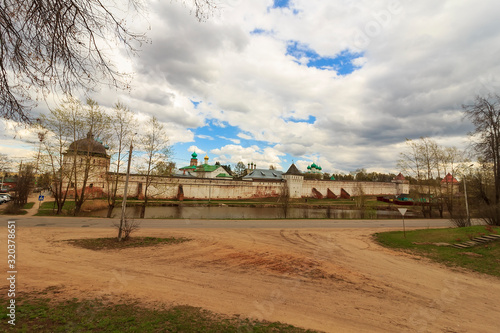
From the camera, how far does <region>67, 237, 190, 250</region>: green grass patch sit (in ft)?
39.7

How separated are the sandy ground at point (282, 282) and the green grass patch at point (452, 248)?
1.49 meters

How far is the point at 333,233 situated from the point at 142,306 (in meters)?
16.9

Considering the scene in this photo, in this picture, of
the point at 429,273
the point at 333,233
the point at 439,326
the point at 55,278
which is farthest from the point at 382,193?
the point at 55,278

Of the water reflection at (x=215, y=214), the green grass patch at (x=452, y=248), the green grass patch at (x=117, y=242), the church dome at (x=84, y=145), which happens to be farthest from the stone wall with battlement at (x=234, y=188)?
the green grass patch at (x=452, y=248)

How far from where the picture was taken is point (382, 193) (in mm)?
79562

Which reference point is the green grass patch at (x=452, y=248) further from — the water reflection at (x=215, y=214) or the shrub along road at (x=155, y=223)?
the water reflection at (x=215, y=214)

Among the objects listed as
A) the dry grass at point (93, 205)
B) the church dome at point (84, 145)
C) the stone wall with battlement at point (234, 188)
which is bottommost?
the dry grass at point (93, 205)

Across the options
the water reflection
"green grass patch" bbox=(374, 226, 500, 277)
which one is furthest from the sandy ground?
the water reflection

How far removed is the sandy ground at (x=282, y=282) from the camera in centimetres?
634

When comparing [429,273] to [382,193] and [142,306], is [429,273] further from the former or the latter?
[382,193]

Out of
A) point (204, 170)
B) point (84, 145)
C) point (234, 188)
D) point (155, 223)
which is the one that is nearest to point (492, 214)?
point (155, 223)

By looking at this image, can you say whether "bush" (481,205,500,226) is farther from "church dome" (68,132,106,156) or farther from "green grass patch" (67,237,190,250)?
"church dome" (68,132,106,156)

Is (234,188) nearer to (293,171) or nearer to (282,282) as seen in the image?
(293,171)

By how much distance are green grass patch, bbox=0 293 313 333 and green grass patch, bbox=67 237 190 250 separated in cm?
632
